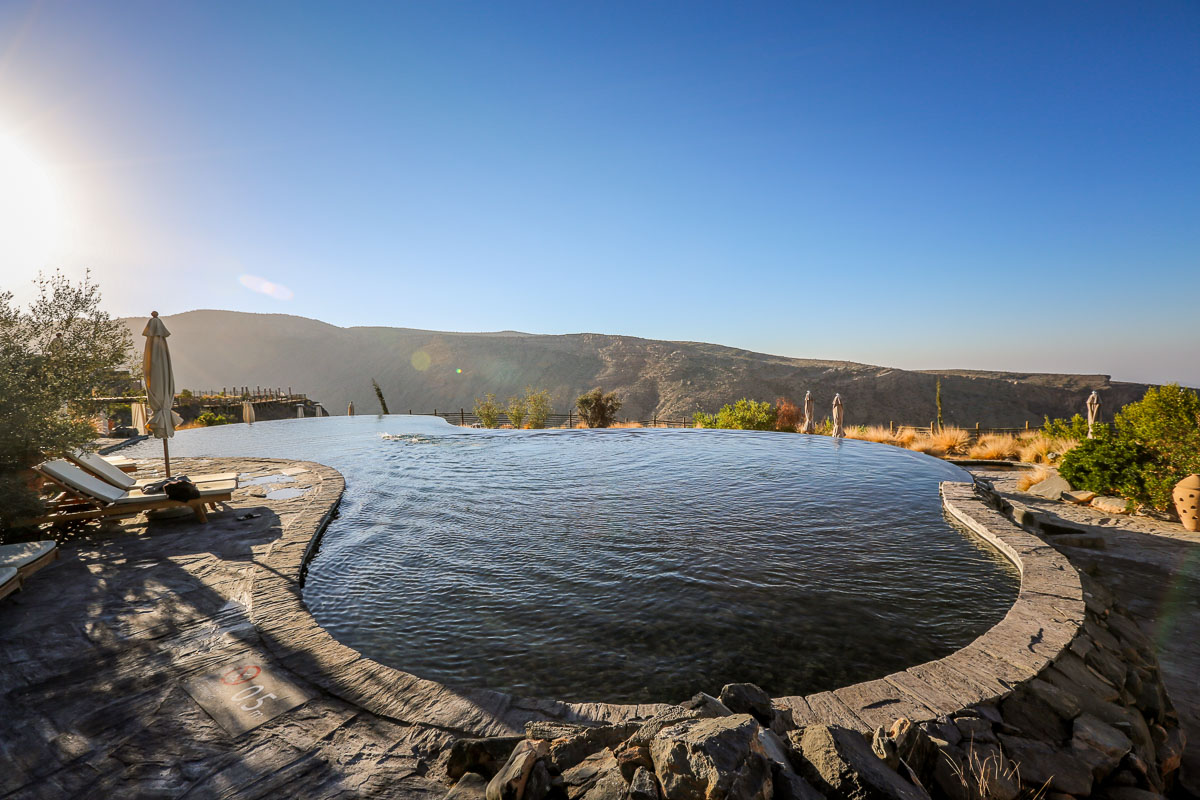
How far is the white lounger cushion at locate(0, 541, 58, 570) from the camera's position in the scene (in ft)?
15.1

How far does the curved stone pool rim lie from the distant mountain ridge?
44235mm

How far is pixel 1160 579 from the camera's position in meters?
6.04

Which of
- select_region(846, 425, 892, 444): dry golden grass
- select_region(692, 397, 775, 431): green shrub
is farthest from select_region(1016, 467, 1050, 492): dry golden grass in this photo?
select_region(692, 397, 775, 431): green shrub

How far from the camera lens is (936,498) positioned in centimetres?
841

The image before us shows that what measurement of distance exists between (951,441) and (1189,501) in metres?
8.77

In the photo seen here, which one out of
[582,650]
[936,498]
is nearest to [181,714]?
[582,650]

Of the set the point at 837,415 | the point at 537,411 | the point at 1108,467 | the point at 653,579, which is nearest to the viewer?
the point at 653,579

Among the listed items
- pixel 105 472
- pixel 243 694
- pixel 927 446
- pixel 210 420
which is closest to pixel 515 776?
pixel 243 694

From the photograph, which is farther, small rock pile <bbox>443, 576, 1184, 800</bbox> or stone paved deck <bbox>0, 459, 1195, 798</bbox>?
stone paved deck <bbox>0, 459, 1195, 798</bbox>

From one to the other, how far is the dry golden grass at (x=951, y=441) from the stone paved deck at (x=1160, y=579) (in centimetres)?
688

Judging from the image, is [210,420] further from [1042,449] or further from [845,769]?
[1042,449]

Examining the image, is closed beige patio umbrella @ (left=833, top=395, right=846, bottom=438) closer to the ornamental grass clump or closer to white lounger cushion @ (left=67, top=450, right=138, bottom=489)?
the ornamental grass clump

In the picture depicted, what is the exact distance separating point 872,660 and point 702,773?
268 cm

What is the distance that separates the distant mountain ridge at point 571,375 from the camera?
48.1 m
